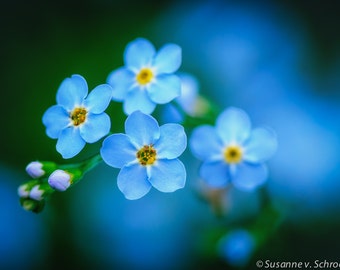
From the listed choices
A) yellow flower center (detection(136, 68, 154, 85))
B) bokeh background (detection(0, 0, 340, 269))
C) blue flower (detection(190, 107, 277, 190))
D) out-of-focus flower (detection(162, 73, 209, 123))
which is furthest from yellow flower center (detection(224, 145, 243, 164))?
bokeh background (detection(0, 0, 340, 269))

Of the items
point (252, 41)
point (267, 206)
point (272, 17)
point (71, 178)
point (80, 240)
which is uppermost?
point (272, 17)

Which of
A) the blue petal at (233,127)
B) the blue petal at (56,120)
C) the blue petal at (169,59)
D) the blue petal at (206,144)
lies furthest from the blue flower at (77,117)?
the blue petal at (233,127)

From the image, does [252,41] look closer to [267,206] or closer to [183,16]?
[183,16]

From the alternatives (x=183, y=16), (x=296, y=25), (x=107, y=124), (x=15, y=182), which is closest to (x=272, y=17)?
(x=296, y=25)

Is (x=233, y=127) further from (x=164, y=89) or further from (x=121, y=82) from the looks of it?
(x=121, y=82)

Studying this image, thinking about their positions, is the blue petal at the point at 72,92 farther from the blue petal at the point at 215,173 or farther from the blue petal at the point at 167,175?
the blue petal at the point at 215,173

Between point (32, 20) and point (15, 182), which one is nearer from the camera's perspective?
point (15, 182)
